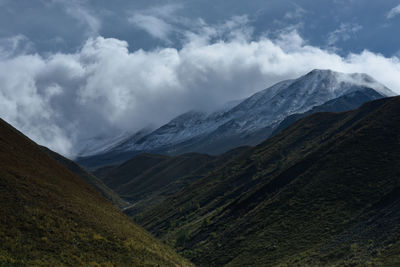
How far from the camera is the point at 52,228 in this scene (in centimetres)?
2839

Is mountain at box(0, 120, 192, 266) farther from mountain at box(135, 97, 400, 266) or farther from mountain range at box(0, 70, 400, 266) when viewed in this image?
mountain at box(135, 97, 400, 266)

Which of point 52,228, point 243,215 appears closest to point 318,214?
point 243,215

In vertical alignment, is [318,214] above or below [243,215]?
below

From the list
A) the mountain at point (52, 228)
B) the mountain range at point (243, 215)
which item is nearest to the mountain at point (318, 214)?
the mountain range at point (243, 215)

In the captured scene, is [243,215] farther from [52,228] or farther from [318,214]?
[52,228]

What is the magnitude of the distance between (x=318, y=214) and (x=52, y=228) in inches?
1723

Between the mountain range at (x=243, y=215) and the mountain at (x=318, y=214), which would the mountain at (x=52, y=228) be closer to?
the mountain range at (x=243, y=215)

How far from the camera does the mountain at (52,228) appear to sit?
81.7 ft

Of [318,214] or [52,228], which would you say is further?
[318,214]

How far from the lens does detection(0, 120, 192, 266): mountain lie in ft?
81.7

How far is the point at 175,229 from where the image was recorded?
9731 cm

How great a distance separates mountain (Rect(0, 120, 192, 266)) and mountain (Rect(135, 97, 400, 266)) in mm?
22305

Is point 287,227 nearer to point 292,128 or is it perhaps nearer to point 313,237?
point 313,237

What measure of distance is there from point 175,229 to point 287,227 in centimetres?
4394
